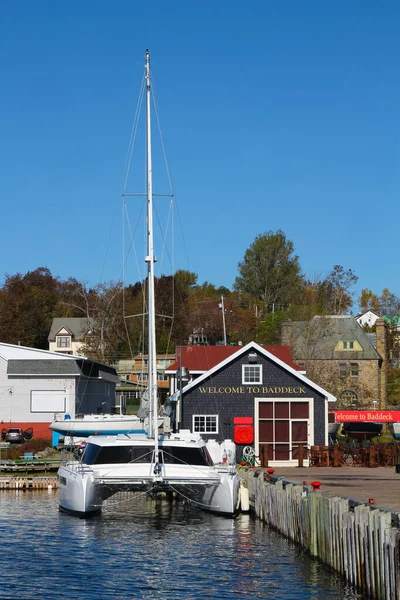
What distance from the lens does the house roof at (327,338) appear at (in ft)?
288

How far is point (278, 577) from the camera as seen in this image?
67.5ft

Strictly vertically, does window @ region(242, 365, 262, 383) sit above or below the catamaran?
above

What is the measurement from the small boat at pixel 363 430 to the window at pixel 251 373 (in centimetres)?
1919

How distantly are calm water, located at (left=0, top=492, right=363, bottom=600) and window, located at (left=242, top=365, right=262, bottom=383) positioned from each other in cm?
1630

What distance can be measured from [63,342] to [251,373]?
6995 centimetres

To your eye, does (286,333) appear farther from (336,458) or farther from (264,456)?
(264,456)

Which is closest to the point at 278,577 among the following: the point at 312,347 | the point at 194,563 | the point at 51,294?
the point at 194,563

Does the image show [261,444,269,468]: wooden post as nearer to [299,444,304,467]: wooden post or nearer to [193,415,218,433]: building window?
[299,444,304,467]: wooden post

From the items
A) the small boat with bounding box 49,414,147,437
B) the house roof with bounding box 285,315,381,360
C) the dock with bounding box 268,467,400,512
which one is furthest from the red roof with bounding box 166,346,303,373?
the house roof with bounding box 285,315,381,360

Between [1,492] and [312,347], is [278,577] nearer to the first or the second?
[1,492]

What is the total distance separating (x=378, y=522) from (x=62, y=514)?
16871mm

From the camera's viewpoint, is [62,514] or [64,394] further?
[64,394]

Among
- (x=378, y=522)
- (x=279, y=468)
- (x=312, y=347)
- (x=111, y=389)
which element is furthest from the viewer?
(x=312, y=347)

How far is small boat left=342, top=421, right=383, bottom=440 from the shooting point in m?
63.9
